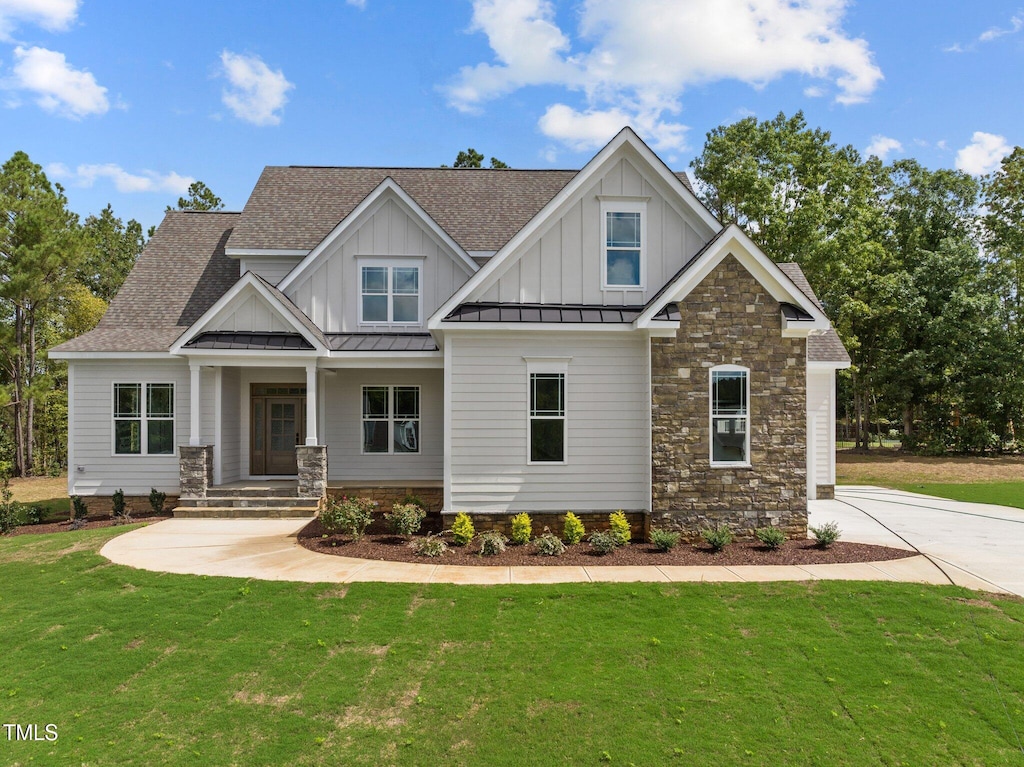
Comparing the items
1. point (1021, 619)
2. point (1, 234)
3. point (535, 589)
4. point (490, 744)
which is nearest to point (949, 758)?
point (1021, 619)

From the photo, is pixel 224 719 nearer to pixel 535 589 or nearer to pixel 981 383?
pixel 535 589

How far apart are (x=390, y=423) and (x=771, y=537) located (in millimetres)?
9717

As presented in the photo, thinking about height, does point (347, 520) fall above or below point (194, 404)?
below

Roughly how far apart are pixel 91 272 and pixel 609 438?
3814 centimetres

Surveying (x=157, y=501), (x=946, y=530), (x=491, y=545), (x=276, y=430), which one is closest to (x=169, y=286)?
(x=276, y=430)

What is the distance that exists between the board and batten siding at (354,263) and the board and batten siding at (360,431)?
4.48 feet

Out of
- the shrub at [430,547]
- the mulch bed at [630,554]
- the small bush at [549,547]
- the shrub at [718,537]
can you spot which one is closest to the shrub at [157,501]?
the mulch bed at [630,554]

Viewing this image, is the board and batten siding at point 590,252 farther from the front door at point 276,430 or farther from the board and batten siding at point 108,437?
the board and batten siding at point 108,437

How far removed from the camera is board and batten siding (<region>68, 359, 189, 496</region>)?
15805mm

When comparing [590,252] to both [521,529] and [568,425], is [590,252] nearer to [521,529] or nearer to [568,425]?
[568,425]

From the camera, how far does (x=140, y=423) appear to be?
15.9m

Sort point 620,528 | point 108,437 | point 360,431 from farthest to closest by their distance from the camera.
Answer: point 360,431, point 108,437, point 620,528

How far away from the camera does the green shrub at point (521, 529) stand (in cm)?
1177

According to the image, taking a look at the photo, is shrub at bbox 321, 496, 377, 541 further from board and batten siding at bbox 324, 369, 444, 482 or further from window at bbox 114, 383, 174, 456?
window at bbox 114, 383, 174, 456
